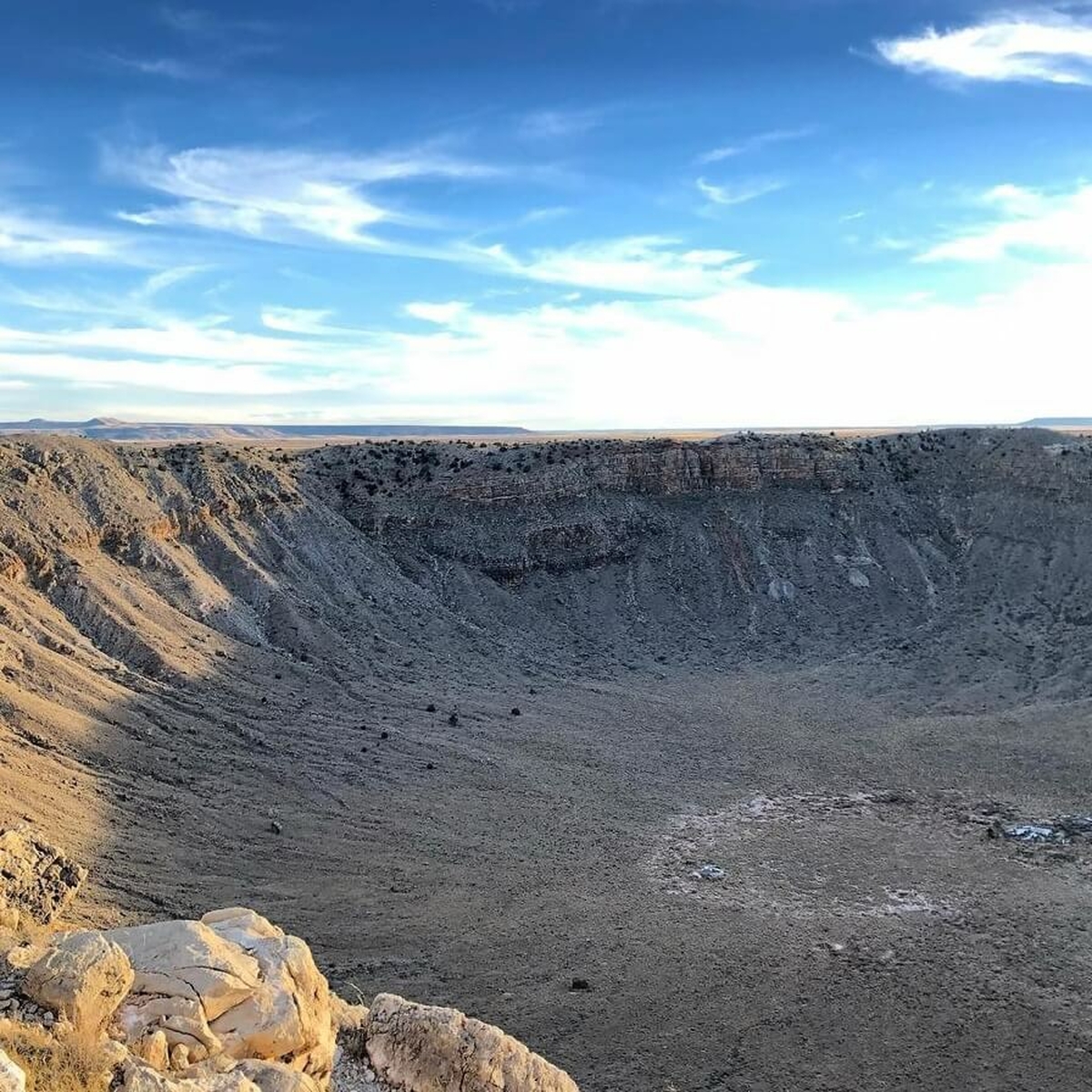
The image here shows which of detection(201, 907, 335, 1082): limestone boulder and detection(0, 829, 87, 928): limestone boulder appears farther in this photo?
detection(0, 829, 87, 928): limestone boulder

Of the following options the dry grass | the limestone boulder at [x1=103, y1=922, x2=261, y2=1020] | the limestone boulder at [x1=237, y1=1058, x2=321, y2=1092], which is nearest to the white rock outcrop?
the limestone boulder at [x1=103, y1=922, x2=261, y2=1020]

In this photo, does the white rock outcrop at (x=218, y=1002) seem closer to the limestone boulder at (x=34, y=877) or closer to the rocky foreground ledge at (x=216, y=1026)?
the rocky foreground ledge at (x=216, y=1026)

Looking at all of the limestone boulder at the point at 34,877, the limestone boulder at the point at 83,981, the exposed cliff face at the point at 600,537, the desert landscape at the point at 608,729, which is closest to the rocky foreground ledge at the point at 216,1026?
the limestone boulder at the point at 83,981

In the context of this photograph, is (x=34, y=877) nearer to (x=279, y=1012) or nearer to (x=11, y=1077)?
(x=279, y=1012)

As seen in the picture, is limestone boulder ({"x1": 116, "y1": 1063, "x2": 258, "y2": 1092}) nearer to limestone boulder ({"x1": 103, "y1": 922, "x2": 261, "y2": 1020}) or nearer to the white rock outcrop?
the white rock outcrop

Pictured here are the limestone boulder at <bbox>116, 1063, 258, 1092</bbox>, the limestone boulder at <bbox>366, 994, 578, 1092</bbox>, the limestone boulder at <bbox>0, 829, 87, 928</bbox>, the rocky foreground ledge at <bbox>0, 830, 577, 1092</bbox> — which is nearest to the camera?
the limestone boulder at <bbox>116, 1063, 258, 1092</bbox>
